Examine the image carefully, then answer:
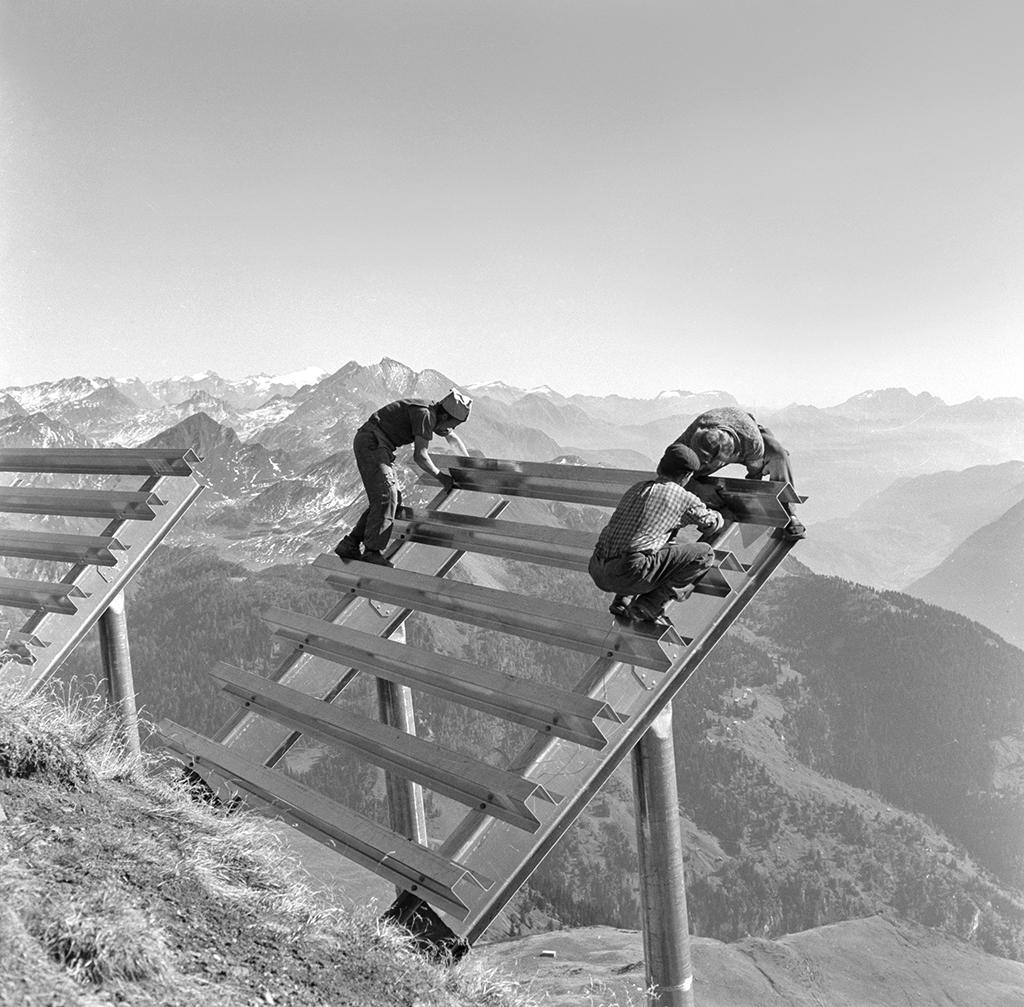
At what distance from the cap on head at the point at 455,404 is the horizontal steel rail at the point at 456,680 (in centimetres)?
231

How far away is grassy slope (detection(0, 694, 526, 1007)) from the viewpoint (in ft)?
11.0

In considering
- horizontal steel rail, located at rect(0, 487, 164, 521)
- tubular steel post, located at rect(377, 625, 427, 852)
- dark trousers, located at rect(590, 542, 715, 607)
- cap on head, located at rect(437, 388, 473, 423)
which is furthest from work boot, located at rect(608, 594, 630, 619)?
horizontal steel rail, located at rect(0, 487, 164, 521)

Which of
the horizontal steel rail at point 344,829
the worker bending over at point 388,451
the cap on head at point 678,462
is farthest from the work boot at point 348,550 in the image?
the cap on head at point 678,462

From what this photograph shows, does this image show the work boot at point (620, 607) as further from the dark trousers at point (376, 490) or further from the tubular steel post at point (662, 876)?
the dark trousers at point (376, 490)

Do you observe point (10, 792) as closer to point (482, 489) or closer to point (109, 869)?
point (109, 869)

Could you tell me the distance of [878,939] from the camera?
7121 inches

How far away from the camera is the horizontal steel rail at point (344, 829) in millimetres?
4816

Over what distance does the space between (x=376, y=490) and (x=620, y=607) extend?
3276 millimetres

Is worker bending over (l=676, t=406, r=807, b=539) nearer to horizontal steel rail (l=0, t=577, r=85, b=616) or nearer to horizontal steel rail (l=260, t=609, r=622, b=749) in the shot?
horizontal steel rail (l=260, t=609, r=622, b=749)

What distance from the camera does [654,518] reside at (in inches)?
234

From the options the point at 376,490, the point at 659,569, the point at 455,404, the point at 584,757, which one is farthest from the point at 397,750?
the point at 455,404

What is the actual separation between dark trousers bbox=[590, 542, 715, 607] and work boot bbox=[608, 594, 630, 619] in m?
0.12

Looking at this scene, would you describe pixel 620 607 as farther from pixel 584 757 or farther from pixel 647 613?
pixel 584 757

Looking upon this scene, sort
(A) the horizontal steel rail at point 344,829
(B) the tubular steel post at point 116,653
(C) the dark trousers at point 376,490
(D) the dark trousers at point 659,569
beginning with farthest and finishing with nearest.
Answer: (C) the dark trousers at point 376,490 < (B) the tubular steel post at point 116,653 < (D) the dark trousers at point 659,569 < (A) the horizontal steel rail at point 344,829
